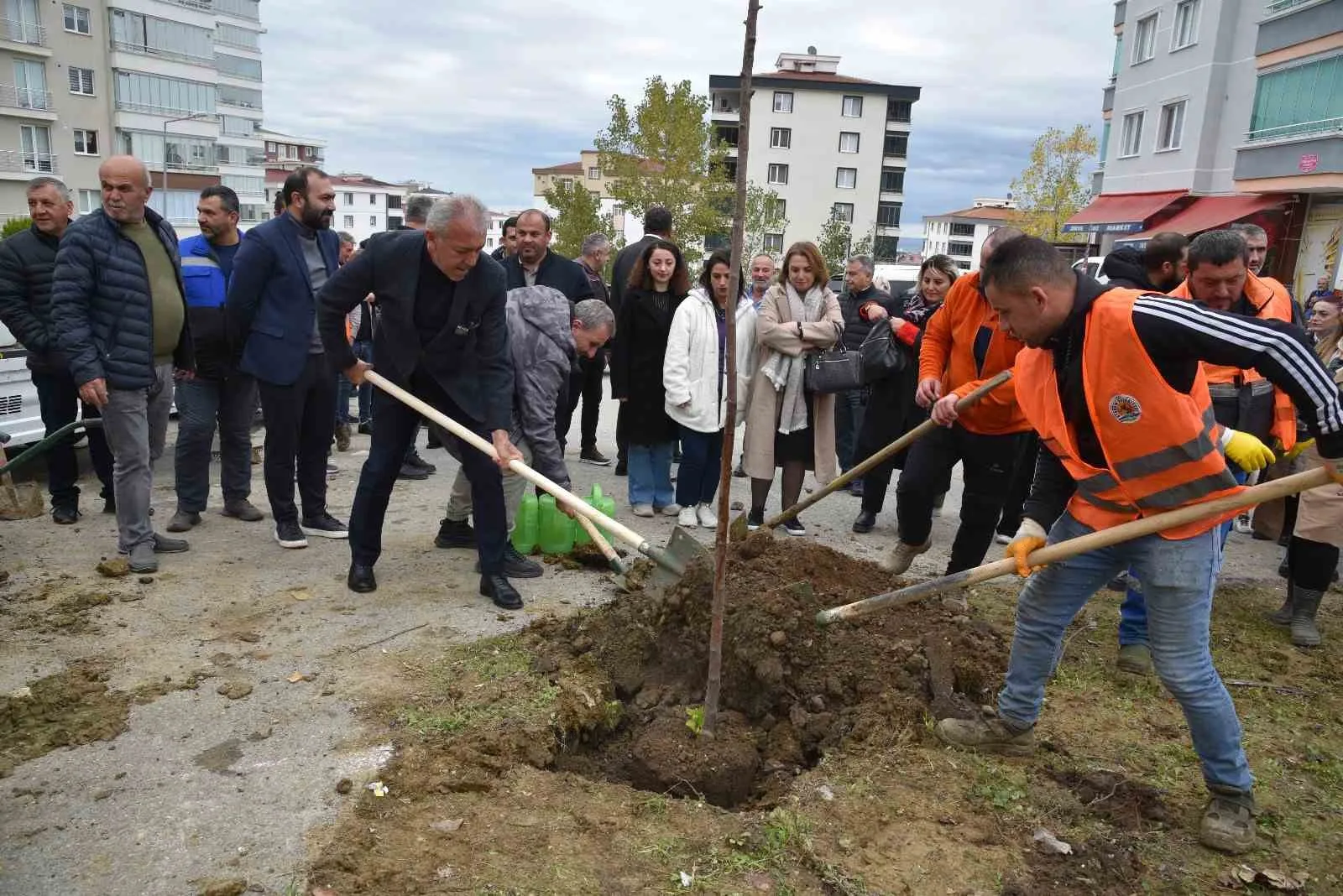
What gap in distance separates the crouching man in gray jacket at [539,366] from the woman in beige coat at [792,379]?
129 cm

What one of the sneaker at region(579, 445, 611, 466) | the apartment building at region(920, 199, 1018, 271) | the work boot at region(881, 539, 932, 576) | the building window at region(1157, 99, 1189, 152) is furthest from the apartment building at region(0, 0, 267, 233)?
the apartment building at region(920, 199, 1018, 271)

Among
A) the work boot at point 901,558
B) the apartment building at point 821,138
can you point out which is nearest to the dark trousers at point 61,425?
the work boot at point 901,558

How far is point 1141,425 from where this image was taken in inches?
115

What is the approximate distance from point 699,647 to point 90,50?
49.8 metres

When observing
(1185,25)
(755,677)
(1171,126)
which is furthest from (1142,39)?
(755,677)

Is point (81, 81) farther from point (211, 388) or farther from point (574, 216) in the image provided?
point (211, 388)

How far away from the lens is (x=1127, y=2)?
3122 cm

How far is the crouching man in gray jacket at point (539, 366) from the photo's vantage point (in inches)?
208

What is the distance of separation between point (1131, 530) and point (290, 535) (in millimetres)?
4559

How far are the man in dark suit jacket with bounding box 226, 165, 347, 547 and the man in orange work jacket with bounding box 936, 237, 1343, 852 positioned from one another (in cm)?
392

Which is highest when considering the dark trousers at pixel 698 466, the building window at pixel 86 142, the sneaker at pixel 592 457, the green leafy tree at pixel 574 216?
the building window at pixel 86 142

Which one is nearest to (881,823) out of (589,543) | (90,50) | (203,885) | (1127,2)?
(203,885)

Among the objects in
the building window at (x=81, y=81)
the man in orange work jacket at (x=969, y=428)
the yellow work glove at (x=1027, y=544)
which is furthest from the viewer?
the building window at (x=81, y=81)

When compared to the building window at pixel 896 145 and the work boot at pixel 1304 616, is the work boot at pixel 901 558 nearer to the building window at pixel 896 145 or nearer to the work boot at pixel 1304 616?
the work boot at pixel 1304 616
